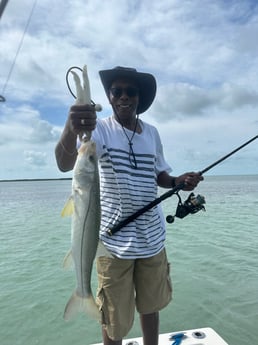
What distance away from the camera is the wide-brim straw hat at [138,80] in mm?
2949

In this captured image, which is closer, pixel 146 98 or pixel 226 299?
pixel 146 98

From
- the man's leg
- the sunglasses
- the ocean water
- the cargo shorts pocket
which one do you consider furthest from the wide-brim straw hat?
the ocean water

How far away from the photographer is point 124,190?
9.21ft

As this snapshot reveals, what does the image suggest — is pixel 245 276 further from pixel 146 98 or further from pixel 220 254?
pixel 146 98

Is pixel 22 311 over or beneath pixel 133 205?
beneath

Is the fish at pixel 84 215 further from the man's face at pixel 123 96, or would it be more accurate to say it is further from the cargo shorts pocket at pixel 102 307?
the man's face at pixel 123 96

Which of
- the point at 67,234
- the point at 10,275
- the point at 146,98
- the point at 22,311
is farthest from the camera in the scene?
the point at 67,234

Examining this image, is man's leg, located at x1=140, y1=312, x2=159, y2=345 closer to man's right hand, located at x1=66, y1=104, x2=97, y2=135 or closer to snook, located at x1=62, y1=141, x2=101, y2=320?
snook, located at x1=62, y1=141, x2=101, y2=320

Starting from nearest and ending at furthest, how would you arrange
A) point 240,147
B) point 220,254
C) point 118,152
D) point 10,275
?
1. point 118,152
2. point 240,147
3. point 10,275
4. point 220,254

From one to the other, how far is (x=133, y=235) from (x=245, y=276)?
231 inches

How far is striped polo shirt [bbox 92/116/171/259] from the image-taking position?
2.79 meters

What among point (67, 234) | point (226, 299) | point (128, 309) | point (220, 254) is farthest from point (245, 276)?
point (67, 234)

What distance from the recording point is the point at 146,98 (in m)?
3.46

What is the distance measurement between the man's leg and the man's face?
1983 mm
